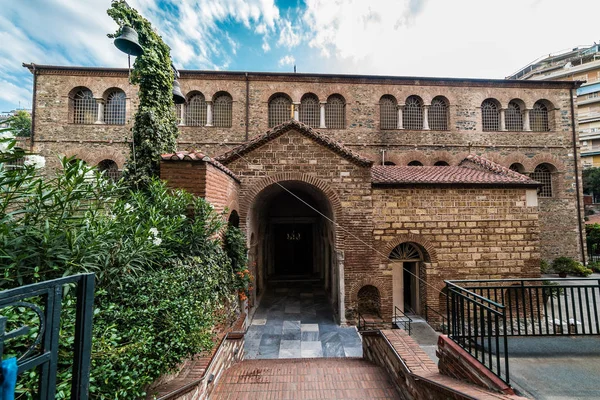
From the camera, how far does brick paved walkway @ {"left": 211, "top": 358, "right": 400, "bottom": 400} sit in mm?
4238

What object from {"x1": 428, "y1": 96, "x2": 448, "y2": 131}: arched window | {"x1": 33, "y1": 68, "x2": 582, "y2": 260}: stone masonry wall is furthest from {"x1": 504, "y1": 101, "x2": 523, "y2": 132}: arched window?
{"x1": 428, "y1": 96, "x2": 448, "y2": 131}: arched window

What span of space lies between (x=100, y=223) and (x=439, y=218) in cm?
896

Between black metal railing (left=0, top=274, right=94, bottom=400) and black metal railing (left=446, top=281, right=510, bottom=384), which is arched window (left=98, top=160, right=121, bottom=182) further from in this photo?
black metal railing (left=446, top=281, right=510, bottom=384)

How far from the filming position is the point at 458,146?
45.3ft

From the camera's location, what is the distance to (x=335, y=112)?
14.0 meters

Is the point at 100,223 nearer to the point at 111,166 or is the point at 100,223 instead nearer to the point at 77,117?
the point at 111,166

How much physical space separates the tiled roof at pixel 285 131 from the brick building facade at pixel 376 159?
1.8 inches

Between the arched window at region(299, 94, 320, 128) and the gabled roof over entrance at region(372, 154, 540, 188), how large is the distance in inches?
222

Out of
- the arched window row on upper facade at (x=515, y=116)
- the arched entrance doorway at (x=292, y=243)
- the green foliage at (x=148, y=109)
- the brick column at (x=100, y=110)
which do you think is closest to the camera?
the green foliage at (x=148, y=109)

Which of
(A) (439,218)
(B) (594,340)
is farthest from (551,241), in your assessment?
(B) (594,340)

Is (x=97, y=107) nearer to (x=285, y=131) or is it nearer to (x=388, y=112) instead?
(x=285, y=131)

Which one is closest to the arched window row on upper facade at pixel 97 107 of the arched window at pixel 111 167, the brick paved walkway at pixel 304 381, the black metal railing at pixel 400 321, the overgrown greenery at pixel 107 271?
the arched window at pixel 111 167

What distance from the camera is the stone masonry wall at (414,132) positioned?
13422 mm

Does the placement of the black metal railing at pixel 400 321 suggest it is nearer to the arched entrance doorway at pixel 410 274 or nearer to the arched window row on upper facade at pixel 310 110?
the arched entrance doorway at pixel 410 274
